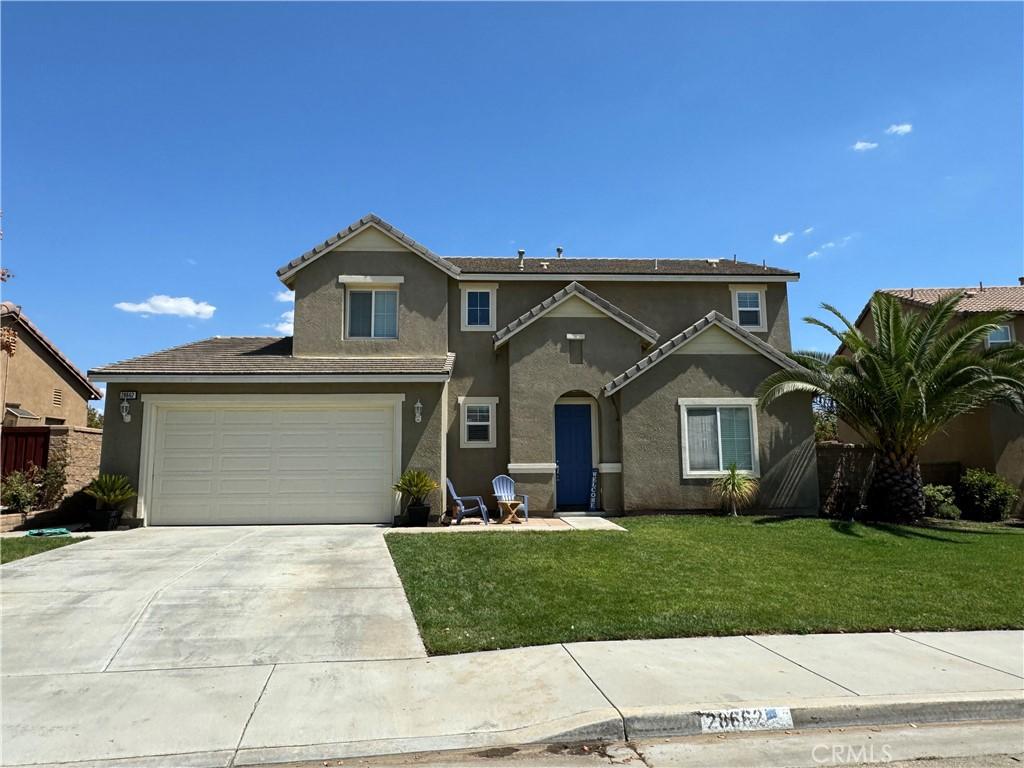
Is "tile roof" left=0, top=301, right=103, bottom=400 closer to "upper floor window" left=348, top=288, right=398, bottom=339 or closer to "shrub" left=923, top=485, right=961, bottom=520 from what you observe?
"upper floor window" left=348, top=288, right=398, bottom=339

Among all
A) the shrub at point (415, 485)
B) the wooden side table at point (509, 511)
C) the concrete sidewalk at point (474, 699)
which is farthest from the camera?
the wooden side table at point (509, 511)

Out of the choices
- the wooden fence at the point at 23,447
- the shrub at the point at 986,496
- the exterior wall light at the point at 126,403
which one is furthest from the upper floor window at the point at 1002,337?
the wooden fence at the point at 23,447

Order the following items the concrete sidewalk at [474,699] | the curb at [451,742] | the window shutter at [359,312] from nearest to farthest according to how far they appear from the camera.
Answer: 1. the curb at [451,742]
2. the concrete sidewalk at [474,699]
3. the window shutter at [359,312]

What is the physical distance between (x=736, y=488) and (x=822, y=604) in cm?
658

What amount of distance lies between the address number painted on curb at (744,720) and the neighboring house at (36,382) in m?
20.8

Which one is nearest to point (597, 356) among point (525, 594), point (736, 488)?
point (736, 488)

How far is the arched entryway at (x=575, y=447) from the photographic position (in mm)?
16172

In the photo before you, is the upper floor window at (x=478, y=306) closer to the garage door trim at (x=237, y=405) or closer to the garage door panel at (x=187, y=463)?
the garage door trim at (x=237, y=405)

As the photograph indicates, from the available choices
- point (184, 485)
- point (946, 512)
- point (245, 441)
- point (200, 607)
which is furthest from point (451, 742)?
point (946, 512)

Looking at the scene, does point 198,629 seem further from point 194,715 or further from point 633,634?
point 633,634

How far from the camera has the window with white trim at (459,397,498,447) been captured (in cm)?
1648

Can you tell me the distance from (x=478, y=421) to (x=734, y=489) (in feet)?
20.8

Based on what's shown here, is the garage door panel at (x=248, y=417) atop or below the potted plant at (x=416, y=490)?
atop

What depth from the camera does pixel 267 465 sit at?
13773mm
